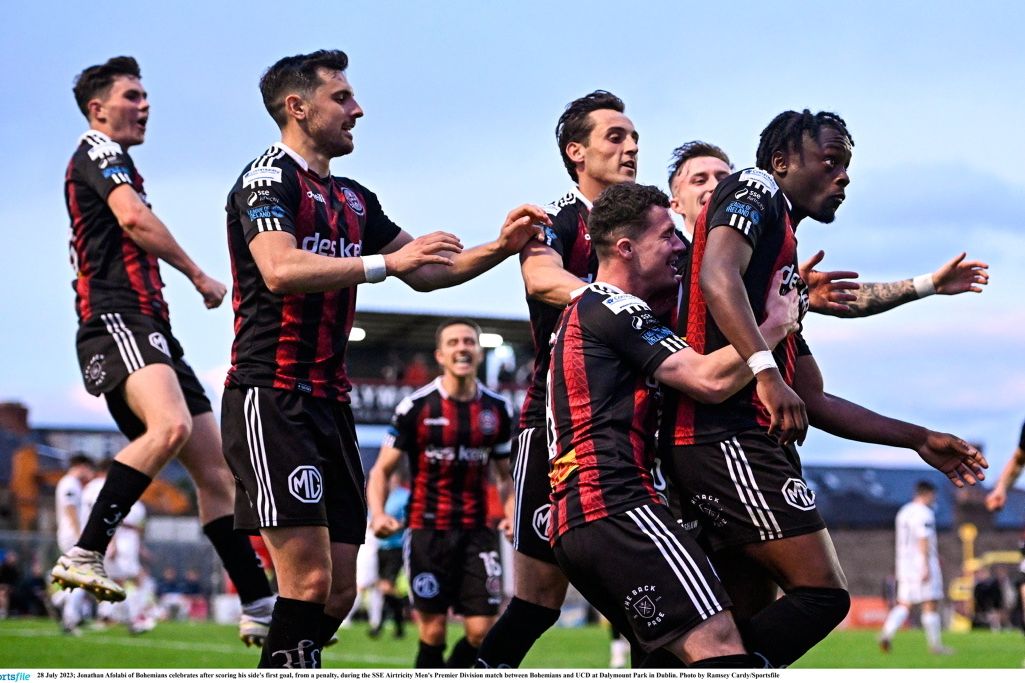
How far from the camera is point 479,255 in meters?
5.89

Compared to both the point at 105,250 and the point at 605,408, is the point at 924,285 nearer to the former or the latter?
the point at 605,408

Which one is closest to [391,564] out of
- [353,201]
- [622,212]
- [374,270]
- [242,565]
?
[242,565]

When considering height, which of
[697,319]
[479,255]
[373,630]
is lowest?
[373,630]

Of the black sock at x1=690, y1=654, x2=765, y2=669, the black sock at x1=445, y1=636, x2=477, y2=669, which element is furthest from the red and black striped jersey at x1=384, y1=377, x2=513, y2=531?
the black sock at x1=690, y1=654, x2=765, y2=669

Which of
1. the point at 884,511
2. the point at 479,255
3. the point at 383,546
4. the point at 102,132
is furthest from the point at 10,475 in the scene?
the point at 479,255

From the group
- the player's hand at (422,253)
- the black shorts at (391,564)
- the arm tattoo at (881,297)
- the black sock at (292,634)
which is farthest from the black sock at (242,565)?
the black shorts at (391,564)

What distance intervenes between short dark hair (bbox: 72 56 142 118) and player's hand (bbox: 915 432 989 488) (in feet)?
17.0

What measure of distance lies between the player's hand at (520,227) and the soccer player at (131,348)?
2195 millimetres

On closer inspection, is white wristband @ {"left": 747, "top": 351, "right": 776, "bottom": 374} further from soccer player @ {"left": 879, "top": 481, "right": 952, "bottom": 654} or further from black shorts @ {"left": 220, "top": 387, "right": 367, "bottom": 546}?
soccer player @ {"left": 879, "top": 481, "right": 952, "bottom": 654}

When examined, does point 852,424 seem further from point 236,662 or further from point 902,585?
point 902,585

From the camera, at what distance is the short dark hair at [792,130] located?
18.4ft

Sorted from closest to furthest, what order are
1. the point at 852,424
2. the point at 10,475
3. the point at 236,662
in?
the point at 852,424 → the point at 236,662 → the point at 10,475

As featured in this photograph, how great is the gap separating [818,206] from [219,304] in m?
3.40

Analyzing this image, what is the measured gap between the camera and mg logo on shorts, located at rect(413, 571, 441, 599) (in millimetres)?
10195
